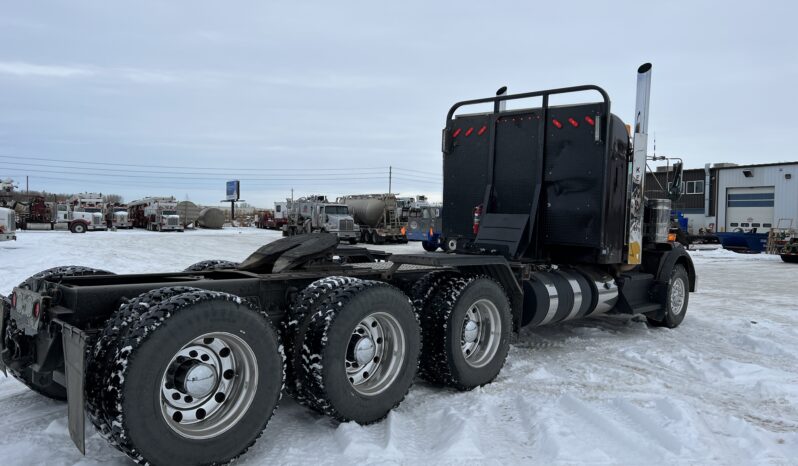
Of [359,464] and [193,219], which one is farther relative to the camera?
[193,219]

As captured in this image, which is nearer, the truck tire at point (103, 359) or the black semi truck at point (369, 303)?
the truck tire at point (103, 359)

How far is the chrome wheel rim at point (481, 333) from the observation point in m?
5.36

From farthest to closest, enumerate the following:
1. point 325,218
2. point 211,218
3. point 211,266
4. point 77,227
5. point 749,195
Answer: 1. point 211,218
2. point 77,227
3. point 325,218
4. point 749,195
5. point 211,266

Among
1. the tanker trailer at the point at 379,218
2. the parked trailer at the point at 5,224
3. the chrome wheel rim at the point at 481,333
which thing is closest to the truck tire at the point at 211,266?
the chrome wheel rim at the point at 481,333

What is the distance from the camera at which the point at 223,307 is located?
347cm

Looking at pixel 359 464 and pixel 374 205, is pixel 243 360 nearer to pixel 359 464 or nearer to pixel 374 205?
pixel 359 464

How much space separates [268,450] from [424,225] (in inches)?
1086

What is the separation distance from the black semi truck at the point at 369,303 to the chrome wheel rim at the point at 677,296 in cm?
3

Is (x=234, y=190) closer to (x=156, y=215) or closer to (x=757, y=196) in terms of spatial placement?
(x=156, y=215)

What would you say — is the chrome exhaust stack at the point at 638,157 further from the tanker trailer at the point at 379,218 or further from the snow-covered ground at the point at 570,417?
the tanker trailer at the point at 379,218

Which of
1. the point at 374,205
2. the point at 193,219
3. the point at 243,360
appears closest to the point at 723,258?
the point at 374,205

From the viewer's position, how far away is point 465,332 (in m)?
5.34

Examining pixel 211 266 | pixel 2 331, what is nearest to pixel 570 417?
pixel 211 266

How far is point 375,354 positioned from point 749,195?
33015mm
